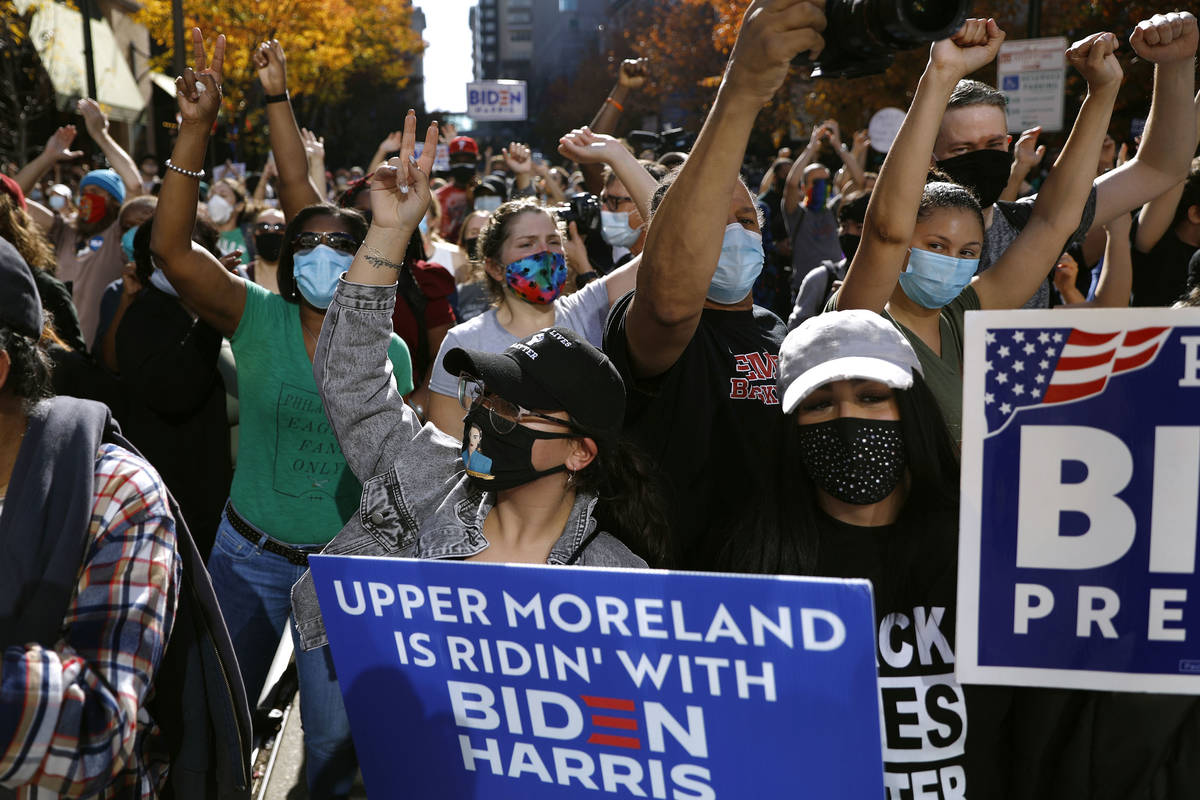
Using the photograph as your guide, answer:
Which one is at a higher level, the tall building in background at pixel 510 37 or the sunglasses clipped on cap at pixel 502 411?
the tall building in background at pixel 510 37

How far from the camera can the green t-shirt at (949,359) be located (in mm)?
2838

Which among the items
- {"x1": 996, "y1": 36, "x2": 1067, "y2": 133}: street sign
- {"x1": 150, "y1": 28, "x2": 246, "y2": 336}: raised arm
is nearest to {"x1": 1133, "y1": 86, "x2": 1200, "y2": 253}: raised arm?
{"x1": 150, "y1": 28, "x2": 246, "y2": 336}: raised arm

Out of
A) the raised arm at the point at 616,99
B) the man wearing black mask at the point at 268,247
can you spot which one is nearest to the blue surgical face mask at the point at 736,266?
the man wearing black mask at the point at 268,247

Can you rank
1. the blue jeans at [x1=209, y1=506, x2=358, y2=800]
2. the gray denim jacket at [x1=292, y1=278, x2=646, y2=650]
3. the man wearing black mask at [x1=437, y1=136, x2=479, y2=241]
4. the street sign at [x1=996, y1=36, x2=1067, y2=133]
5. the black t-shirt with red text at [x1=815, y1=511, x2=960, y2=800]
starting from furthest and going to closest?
the street sign at [x1=996, y1=36, x2=1067, y2=133]
the man wearing black mask at [x1=437, y1=136, x2=479, y2=241]
the blue jeans at [x1=209, y1=506, x2=358, y2=800]
the gray denim jacket at [x1=292, y1=278, x2=646, y2=650]
the black t-shirt with red text at [x1=815, y1=511, x2=960, y2=800]

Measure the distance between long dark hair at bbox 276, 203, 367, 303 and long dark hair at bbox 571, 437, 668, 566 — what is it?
58.9 inches

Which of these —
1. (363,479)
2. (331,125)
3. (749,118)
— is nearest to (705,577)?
(749,118)

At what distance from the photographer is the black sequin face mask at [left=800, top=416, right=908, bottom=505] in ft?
7.07

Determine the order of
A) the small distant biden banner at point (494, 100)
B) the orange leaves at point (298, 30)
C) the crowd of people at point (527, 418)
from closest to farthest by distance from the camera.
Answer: the crowd of people at point (527, 418)
the small distant biden banner at point (494, 100)
the orange leaves at point (298, 30)

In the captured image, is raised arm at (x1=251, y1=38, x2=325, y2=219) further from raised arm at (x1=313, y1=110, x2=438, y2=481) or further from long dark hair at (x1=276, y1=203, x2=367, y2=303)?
raised arm at (x1=313, y1=110, x2=438, y2=481)

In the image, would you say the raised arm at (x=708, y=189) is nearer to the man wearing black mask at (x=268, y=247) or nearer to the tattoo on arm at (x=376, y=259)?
the tattoo on arm at (x=376, y=259)

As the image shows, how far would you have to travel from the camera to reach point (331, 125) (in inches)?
1845

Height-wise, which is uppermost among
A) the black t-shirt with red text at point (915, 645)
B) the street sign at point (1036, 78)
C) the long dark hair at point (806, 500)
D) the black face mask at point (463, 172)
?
the street sign at point (1036, 78)

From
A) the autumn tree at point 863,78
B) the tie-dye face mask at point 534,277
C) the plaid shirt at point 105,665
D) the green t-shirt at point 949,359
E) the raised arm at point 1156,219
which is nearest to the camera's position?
the plaid shirt at point 105,665

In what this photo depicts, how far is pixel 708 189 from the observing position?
83.6 inches
